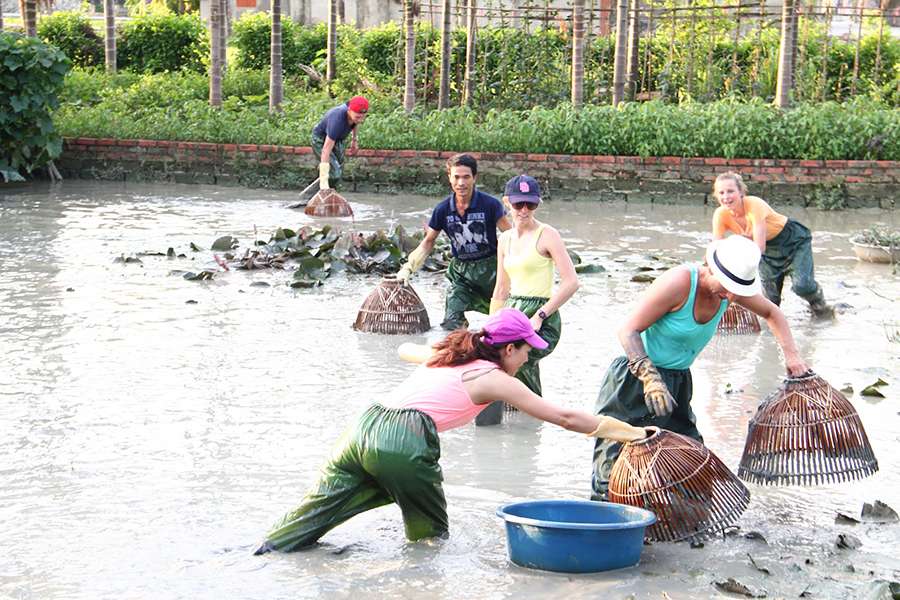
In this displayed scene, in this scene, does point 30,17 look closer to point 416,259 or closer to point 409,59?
point 409,59

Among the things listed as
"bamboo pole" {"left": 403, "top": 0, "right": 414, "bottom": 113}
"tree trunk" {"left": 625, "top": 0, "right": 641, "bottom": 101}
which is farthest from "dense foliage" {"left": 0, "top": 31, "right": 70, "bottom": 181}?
"tree trunk" {"left": 625, "top": 0, "right": 641, "bottom": 101}

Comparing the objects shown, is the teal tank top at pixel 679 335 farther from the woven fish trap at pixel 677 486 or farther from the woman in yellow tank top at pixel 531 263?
the woman in yellow tank top at pixel 531 263

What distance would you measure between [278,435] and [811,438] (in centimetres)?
325

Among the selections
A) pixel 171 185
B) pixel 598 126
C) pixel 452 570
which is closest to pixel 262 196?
pixel 171 185

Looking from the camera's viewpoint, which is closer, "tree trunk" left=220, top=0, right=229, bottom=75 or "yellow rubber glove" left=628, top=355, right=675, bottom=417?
"yellow rubber glove" left=628, top=355, right=675, bottom=417

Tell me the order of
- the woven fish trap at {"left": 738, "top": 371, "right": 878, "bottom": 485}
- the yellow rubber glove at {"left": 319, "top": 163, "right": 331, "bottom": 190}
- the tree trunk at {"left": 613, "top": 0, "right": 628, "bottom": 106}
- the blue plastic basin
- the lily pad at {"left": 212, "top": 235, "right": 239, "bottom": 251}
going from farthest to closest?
the tree trunk at {"left": 613, "top": 0, "right": 628, "bottom": 106}, the yellow rubber glove at {"left": 319, "top": 163, "right": 331, "bottom": 190}, the lily pad at {"left": 212, "top": 235, "right": 239, "bottom": 251}, the woven fish trap at {"left": 738, "top": 371, "right": 878, "bottom": 485}, the blue plastic basin

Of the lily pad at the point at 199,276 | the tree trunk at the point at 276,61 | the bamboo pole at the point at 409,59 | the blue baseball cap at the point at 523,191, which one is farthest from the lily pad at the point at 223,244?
the tree trunk at the point at 276,61

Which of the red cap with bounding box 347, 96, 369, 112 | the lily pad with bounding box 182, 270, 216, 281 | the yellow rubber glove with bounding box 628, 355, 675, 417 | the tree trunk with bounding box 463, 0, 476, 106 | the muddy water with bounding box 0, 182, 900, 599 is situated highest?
the tree trunk with bounding box 463, 0, 476, 106

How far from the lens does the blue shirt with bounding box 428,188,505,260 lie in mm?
9180

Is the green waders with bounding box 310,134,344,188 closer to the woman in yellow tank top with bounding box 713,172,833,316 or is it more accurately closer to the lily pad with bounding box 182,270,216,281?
the lily pad with bounding box 182,270,216,281

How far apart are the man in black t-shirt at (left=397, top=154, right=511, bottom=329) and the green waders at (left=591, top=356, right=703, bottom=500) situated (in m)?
2.97

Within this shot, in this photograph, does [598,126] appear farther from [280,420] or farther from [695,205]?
[280,420]

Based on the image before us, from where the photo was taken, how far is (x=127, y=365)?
954 cm

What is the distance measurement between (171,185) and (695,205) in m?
8.10
